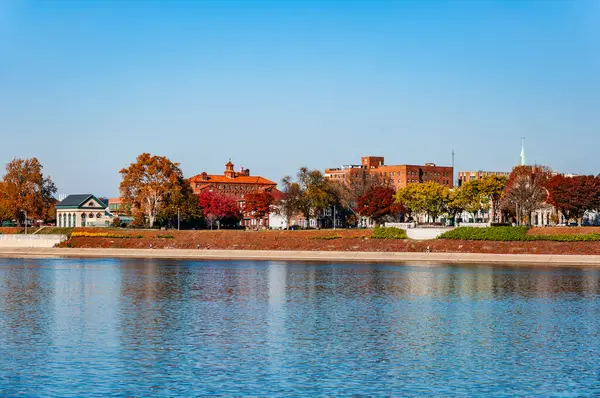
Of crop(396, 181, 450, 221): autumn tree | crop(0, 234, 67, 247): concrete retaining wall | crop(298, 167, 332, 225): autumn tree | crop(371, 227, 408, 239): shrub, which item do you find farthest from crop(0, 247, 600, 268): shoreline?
crop(396, 181, 450, 221): autumn tree

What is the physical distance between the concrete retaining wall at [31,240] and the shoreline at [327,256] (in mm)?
2589

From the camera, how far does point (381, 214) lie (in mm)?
139875

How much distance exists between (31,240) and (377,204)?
181ft

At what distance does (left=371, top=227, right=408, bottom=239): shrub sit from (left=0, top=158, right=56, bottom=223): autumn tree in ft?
209

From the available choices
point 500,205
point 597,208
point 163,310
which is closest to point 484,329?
point 163,310

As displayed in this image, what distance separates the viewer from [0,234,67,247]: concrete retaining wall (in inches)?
4948

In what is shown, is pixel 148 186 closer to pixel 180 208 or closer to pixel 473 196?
pixel 180 208

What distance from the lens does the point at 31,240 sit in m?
127

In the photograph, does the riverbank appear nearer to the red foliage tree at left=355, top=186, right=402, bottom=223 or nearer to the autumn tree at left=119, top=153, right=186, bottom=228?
the autumn tree at left=119, top=153, right=186, bottom=228

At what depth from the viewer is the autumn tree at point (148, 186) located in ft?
440

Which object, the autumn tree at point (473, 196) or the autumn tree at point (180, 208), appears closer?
the autumn tree at point (180, 208)

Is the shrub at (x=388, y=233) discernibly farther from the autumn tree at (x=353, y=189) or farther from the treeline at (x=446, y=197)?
the autumn tree at (x=353, y=189)

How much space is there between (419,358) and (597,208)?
10106 centimetres

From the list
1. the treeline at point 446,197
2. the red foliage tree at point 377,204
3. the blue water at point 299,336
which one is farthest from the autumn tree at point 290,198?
the blue water at point 299,336
